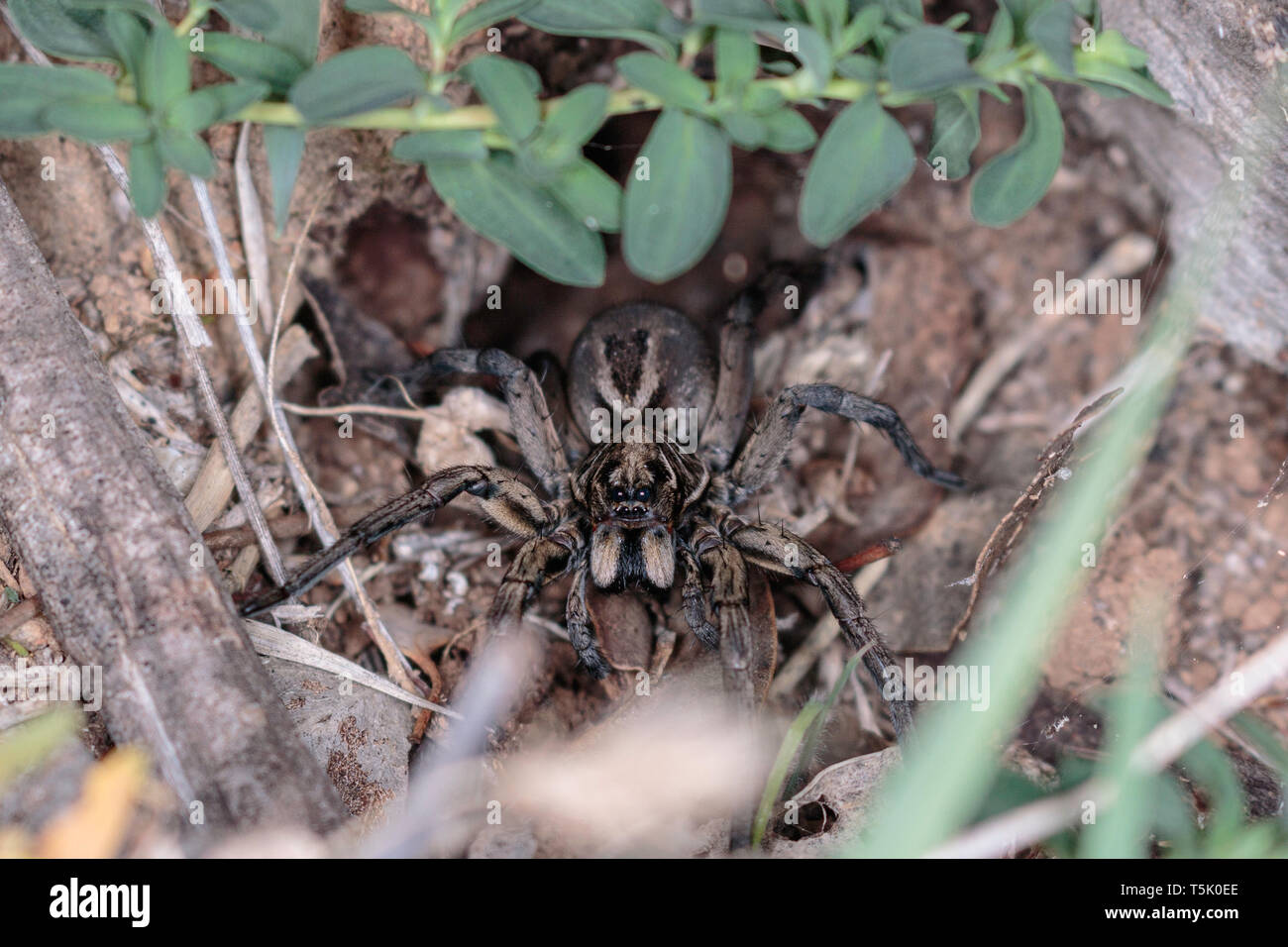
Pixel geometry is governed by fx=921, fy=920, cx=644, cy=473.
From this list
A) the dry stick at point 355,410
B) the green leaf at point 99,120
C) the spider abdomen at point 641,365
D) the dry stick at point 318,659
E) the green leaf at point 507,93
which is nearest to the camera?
the green leaf at point 99,120

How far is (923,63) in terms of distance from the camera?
2041mm

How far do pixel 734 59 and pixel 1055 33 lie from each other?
0.70 metres

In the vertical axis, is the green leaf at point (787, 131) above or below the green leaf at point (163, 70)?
below

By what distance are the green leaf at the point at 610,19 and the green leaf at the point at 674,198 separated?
21cm

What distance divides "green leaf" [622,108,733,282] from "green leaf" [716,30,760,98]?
4.3 inches

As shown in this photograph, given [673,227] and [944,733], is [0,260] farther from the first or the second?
[944,733]

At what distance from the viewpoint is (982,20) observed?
352cm

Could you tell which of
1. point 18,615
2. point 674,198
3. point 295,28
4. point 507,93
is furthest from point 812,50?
point 18,615

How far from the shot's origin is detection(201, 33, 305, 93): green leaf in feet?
6.99

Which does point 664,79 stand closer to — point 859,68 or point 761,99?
point 761,99

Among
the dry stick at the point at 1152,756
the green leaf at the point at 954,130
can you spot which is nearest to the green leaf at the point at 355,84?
the green leaf at the point at 954,130

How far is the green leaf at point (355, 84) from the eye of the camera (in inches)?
78.7

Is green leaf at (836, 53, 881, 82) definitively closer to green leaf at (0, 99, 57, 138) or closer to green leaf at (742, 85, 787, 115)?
green leaf at (742, 85, 787, 115)

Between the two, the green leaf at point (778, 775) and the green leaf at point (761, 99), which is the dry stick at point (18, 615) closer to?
the green leaf at point (778, 775)
